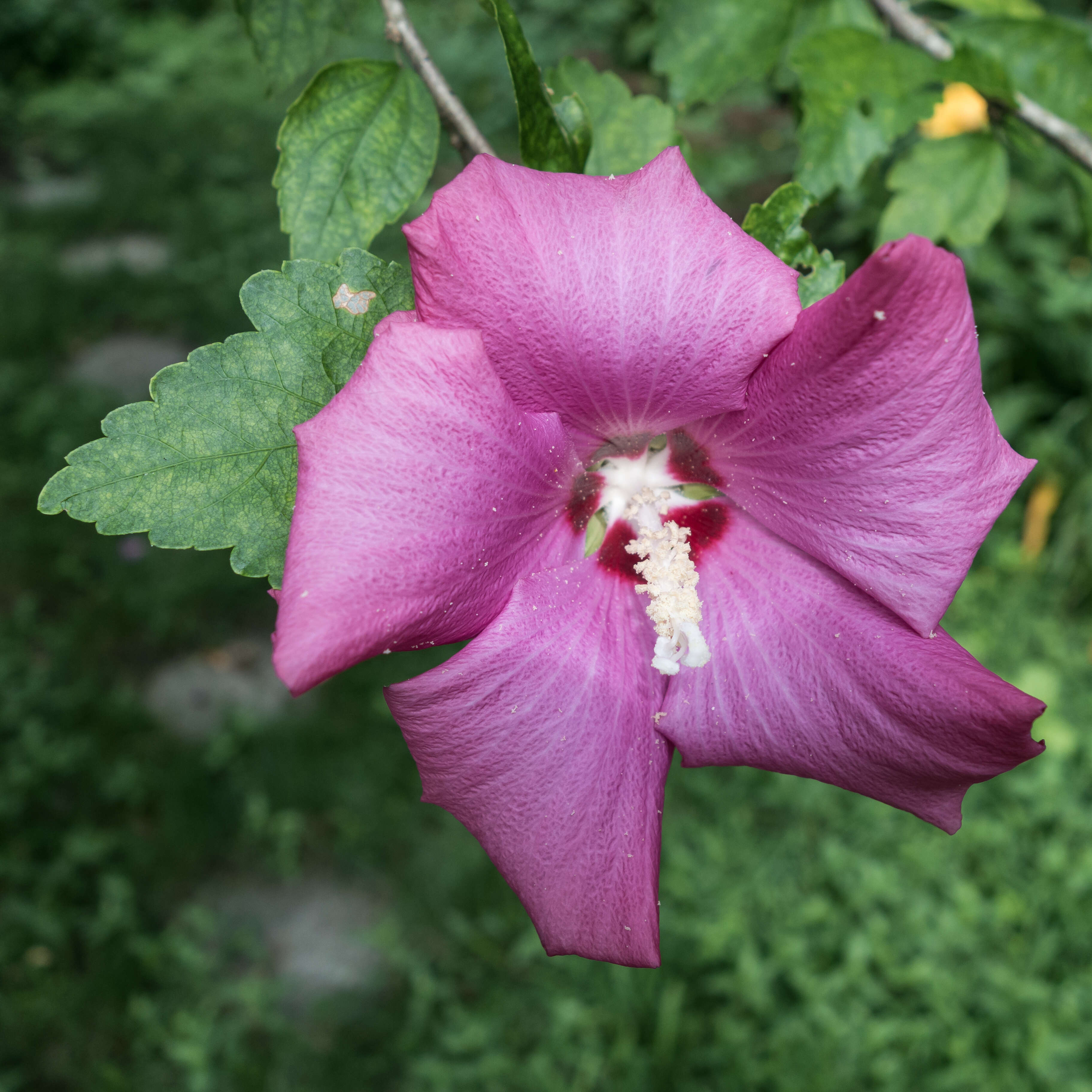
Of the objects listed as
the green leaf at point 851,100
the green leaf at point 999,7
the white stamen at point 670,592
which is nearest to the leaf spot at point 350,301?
the white stamen at point 670,592

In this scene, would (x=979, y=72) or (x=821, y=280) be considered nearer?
(x=821, y=280)

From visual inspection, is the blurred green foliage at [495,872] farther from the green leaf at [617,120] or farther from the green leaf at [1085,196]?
the green leaf at [617,120]

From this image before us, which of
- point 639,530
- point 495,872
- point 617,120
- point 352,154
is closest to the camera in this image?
point 639,530

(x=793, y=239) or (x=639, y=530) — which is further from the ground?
(x=793, y=239)

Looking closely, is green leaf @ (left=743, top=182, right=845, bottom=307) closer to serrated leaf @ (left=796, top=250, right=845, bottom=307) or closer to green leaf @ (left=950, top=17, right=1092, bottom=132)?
serrated leaf @ (left=796, top=250, right=845, bottom=307)

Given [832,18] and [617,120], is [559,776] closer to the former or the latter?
[617,120]

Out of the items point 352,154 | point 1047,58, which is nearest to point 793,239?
point 352,154

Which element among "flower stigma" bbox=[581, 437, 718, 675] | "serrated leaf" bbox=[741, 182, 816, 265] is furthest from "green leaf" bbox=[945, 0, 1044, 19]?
"flower stigma" bbox=[581, 437, 718, 675]

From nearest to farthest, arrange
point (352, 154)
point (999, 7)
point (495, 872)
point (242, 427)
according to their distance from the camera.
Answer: point (242, 427), point (352, 154), point (999, 7), point (495, 872)
